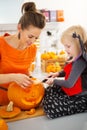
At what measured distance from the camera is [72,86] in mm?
947

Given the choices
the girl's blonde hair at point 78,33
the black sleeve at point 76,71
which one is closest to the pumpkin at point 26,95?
the black sleeve at point 76,71

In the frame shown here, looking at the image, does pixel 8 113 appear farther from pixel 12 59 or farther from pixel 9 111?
pixel 12 59

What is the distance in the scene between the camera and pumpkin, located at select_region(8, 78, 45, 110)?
0.94 meters

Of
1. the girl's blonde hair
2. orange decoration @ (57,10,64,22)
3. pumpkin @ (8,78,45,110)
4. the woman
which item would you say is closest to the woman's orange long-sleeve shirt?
the woman

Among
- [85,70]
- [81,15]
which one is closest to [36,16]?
[85,70]

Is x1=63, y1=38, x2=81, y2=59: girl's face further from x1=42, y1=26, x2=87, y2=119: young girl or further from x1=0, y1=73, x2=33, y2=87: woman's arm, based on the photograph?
x1=0, y1=73, x2=33, y2=87: woman's arm

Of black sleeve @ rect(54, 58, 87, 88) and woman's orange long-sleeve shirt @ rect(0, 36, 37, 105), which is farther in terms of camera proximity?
woman's orange long-sleeve shirt @ rect(0, 36, 37, 105)

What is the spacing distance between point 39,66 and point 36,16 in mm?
1206

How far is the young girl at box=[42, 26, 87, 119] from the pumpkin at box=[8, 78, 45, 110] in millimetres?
36

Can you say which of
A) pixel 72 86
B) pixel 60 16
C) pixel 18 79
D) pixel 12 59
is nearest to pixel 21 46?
pixel 12 59

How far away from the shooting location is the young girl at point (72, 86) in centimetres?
92

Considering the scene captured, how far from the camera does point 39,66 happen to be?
7.07 ft

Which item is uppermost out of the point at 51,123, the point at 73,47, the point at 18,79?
the point at 73,47

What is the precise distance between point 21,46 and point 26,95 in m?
0.25
